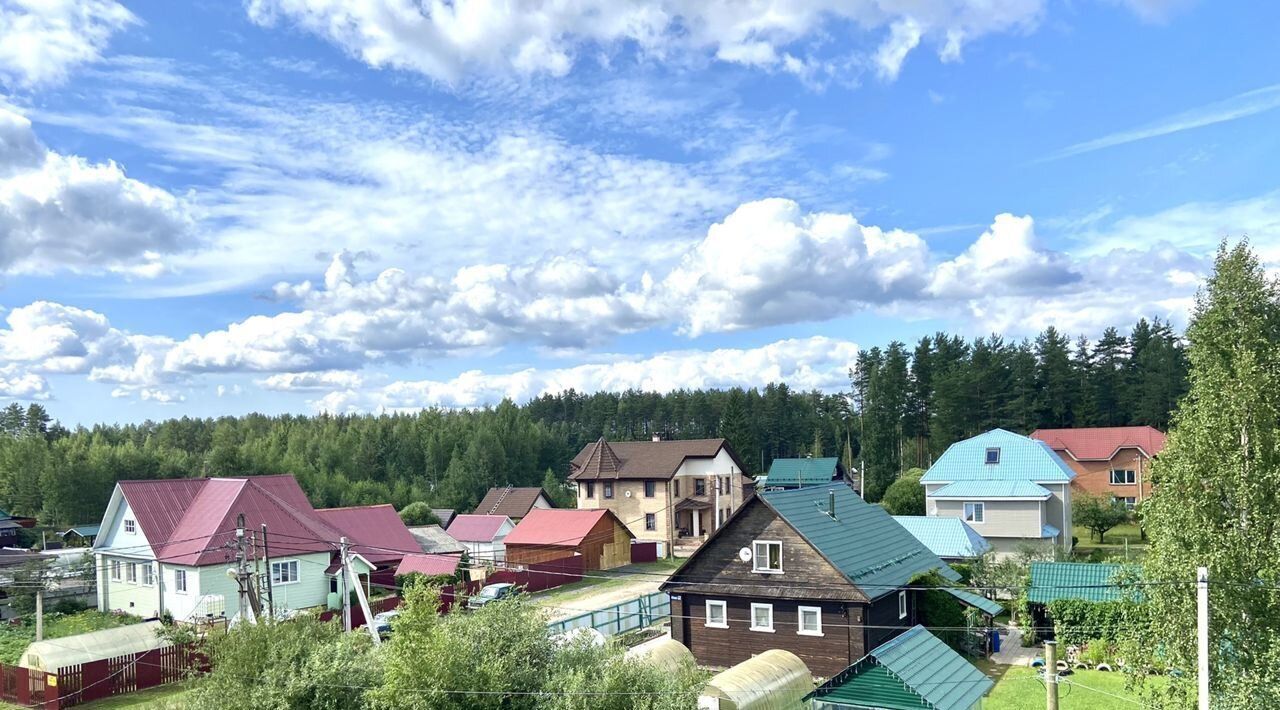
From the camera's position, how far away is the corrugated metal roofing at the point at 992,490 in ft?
150

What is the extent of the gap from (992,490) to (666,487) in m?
22.1

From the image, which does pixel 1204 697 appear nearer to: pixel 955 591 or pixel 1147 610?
pixel 1147 610

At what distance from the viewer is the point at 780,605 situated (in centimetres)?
2627

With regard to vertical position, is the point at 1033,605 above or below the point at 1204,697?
below

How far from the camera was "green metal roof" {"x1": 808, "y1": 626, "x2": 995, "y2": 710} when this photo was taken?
19594 millimetres

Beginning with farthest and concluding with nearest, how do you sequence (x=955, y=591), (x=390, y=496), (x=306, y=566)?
(x=390, y=496) → (x=306, y=566) → (x=955, y=591)

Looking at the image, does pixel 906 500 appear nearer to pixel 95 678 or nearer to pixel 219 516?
pixel 219 516

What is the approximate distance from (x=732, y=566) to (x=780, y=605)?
1.98m

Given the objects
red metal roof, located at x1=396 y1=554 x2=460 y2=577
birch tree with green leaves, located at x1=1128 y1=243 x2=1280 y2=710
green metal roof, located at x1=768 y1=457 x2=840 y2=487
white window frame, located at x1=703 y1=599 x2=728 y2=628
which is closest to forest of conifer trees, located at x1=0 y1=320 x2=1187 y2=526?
green metal roof, located at x1=768 y1=457 x2=840 y2=487

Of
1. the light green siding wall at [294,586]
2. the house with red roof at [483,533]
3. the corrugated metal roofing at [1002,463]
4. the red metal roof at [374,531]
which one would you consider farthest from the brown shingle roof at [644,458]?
the light green siding wall at [294,586]

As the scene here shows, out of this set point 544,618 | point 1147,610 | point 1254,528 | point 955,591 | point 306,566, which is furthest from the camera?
point 306,566

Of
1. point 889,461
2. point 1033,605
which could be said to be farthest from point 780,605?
point 889,461

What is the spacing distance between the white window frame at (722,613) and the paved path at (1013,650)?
952 cm

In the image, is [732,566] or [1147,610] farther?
[732,566]
